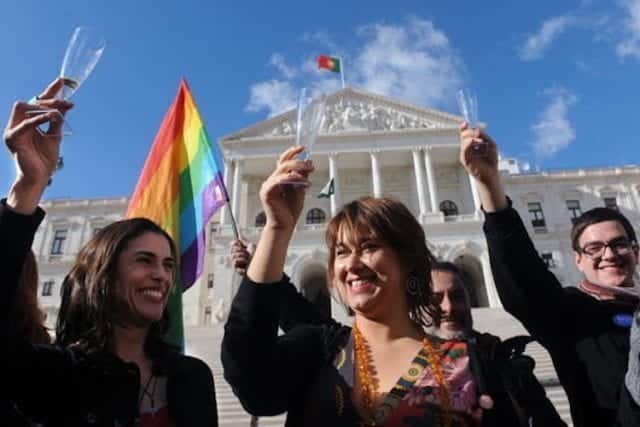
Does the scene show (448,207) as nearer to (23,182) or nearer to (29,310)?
(29,310)

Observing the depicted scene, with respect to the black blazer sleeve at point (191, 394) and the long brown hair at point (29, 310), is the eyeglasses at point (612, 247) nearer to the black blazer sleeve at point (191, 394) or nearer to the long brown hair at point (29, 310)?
the black blazer sleeve at point (191, 394)

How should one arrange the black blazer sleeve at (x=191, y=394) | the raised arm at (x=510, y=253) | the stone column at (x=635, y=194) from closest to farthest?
the black blazer sleeve at (x=191, y=394) → the raised arm at (x=510, y=253) → the stone column at (x=635, y=194)

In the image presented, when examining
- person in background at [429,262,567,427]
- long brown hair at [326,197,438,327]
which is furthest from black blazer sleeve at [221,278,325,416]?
person in background at [429,262,567,427]

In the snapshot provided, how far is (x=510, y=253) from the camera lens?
2.43 meters

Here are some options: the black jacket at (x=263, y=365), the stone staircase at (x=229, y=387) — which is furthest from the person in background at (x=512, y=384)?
the stone staircase at (x=229, y=387)

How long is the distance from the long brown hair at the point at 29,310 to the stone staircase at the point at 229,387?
13.5 ft

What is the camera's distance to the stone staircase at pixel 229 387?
838cm

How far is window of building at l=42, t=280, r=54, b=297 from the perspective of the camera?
111 ft

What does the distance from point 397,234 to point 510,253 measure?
28.0 inches

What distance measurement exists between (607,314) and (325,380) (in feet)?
5.67

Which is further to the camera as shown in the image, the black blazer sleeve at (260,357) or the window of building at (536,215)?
the window of building at (536,215)

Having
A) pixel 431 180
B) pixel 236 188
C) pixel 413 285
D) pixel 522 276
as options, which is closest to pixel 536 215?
pixel 431 180

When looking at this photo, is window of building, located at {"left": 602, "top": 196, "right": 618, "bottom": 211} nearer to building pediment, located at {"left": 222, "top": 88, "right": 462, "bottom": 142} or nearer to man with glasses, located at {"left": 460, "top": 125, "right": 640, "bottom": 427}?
building pediment, located at {"left": 222, "top": 88, "right": 462, "bottom": 142}

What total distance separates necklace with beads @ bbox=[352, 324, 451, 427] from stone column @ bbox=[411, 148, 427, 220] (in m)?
28.5
